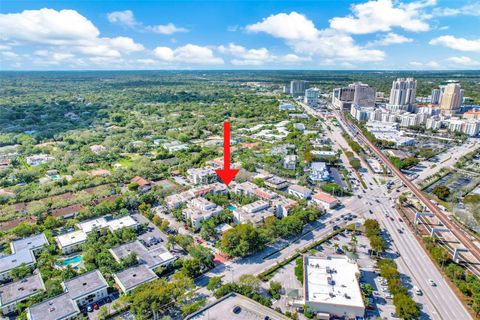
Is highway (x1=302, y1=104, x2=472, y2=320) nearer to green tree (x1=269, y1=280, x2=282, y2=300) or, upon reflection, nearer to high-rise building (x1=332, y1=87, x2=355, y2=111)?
green tree (x1=269, y1=280, x2=282, y2=300)

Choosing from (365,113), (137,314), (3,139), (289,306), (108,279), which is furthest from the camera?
(365,113)

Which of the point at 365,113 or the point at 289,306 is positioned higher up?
the point at 365,113

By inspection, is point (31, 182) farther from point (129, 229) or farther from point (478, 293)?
point (478, 293)

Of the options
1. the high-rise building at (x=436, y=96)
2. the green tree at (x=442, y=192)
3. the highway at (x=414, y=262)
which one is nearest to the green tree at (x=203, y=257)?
the highway at (x=414, y=262)

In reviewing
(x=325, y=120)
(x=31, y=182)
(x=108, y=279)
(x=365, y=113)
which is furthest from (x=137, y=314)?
(x=365, y=113)

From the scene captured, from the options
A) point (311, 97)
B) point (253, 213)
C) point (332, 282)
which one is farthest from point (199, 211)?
point (311, 97)

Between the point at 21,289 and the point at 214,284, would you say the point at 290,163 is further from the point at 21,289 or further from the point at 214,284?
the point at 21,289
